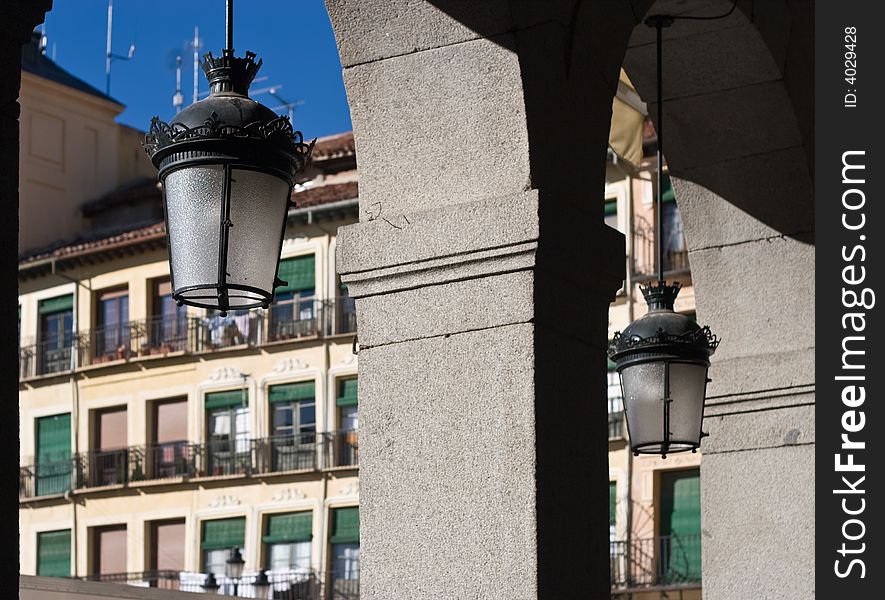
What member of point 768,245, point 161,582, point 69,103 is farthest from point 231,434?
point 768,245

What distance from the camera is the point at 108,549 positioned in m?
30.5

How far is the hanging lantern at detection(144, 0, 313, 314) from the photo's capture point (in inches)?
123

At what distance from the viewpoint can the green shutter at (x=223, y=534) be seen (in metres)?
29.2

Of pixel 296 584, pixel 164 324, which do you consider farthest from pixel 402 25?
pixel 164 324

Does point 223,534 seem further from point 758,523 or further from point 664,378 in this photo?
point 664,378

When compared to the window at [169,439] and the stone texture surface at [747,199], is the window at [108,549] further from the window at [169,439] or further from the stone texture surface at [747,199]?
the stone texture surface at [747,199]

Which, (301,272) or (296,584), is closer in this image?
(296,584)

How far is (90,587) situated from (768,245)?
7.13m

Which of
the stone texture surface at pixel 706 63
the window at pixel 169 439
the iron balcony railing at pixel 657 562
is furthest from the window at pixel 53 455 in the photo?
the stone texture surface at pixel 706 63

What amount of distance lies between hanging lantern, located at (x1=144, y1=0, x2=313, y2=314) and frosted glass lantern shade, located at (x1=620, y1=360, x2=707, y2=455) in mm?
2255

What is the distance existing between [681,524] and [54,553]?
41.6 feet

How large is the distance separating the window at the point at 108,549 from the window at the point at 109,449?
92cm

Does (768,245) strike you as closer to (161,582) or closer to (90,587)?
(90,587)

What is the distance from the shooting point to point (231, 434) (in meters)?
29.7
